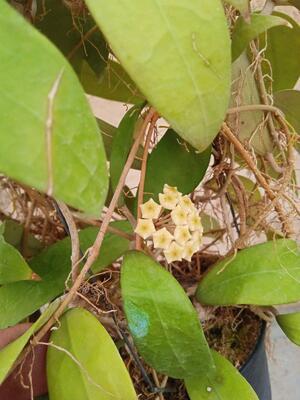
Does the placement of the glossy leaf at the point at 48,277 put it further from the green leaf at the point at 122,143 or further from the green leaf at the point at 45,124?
the green leaf at the point at 45,124

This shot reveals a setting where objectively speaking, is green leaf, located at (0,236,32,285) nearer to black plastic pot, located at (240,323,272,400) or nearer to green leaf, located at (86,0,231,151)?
green leaf, located at (86,0,231,151)

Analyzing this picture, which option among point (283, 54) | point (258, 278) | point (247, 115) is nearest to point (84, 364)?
point (258, 278)

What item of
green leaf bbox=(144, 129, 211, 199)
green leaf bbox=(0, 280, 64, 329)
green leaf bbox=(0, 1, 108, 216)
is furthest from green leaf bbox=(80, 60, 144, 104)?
green leaf bbox=(0, 1, 108, 216)

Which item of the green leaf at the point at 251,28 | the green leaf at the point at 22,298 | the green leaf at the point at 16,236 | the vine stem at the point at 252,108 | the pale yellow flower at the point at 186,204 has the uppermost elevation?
the green leaf at the point at 251,28

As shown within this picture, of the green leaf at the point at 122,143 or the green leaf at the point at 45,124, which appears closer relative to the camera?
the green leaf at the point at 45,124

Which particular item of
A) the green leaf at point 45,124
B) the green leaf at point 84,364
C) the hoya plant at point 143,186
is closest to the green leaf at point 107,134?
the hoya plant at point 143,186

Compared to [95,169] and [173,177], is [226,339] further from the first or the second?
[95,169]

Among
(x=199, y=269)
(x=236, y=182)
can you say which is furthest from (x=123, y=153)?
(x=199, y=269)
